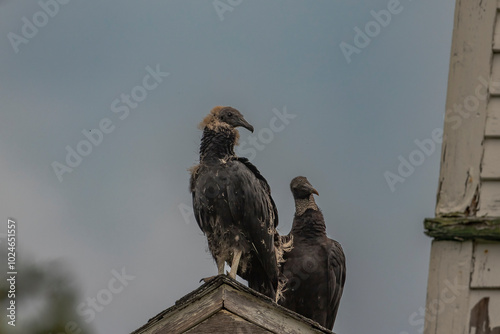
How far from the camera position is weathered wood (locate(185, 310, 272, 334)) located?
13.0 ft

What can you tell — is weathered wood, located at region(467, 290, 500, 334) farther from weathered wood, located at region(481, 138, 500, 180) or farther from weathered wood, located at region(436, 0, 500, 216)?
weathered wood, located at region(481, 138, 500, 180)

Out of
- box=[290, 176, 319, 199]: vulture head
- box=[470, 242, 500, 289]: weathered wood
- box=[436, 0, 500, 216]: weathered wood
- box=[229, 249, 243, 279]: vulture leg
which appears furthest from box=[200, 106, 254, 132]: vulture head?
box=[470, 242, 500, 289]: weathered wood

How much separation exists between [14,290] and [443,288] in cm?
551

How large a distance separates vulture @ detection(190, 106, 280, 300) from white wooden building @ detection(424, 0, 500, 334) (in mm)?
3144

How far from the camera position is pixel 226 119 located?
6.83m

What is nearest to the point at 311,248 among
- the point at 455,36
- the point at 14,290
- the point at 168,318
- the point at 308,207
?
the point at 308,207

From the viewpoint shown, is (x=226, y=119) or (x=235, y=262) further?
(x=226, y=119)

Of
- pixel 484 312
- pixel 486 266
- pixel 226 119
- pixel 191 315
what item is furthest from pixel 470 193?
pixel 226 119

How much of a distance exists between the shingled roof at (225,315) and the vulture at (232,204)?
229 cm

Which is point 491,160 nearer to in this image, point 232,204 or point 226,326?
point 226,326

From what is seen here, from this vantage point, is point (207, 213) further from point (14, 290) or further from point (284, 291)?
point (14, 290)

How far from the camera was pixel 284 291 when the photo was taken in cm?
727

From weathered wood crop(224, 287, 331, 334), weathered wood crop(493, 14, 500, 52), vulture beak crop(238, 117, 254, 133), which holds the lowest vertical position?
weathered wood crop(224, 287, 331, 334)

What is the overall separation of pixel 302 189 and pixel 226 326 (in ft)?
12.8
